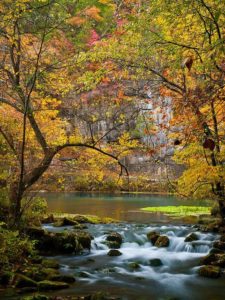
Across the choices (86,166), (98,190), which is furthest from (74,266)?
(98,190)

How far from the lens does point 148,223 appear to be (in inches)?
651

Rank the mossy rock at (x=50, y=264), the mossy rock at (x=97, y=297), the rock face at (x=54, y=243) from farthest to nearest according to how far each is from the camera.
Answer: the rock face at (x=54, y=243), the mossy rock at (x=50, y=264), the mossy rock at (x=97, y=297)

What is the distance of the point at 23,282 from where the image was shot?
7148 millimetres

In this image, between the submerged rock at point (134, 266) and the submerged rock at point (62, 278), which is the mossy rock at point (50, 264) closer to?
Answer: the submerged rock at point (62, 278)

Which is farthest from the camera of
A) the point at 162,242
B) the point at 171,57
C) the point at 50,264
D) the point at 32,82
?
the point at 162,242

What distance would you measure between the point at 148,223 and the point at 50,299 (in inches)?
410

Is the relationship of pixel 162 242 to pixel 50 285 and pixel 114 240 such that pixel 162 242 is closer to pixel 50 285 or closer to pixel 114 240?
pixel 114 240

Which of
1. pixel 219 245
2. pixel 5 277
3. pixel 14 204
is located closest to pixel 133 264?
pixel 219 245

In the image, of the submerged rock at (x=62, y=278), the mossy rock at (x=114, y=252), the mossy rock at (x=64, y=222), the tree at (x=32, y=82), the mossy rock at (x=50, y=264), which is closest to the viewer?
the submerged rock at (x=62, y=278)

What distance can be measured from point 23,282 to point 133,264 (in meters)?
3.68

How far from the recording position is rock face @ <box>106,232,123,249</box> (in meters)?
12.2

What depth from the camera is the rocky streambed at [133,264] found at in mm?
7723

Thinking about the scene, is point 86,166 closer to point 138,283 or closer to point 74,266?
point 74,266

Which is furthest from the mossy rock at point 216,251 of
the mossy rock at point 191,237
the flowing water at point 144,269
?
the mossy rock at point 191,237
